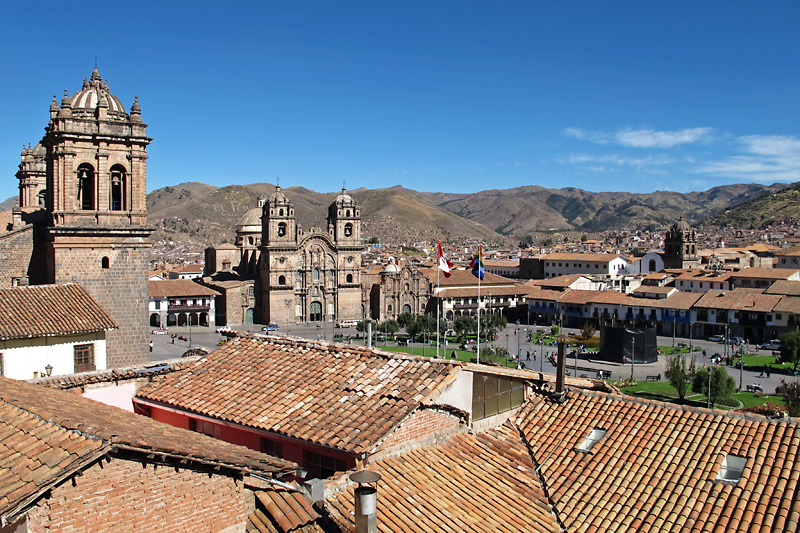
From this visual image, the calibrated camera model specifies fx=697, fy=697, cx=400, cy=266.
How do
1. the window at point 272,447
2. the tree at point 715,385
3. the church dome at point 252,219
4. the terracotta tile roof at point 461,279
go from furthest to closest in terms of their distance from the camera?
the church dome at point 252,219
the terracotta tile roof at point 461,279
the tree at point 715,385
the window at point 272,447

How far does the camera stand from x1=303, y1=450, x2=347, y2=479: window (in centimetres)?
834

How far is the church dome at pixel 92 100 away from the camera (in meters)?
20.1

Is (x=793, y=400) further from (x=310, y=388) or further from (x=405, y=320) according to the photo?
(x=405, y=320)

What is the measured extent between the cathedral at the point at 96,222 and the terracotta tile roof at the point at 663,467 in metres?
13.4

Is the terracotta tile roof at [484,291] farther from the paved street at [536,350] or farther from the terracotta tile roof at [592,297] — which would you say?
the paved street at [536,350]

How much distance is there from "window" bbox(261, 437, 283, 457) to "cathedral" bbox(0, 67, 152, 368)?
11750mm

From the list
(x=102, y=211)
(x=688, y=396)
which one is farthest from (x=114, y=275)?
(x=688, y=396)

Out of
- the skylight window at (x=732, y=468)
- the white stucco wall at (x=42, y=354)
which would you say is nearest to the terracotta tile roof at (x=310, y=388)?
the skylight window at (x=732, y=468)

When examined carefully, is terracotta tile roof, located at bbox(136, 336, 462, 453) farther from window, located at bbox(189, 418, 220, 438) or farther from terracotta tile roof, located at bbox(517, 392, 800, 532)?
terracotta tile roof, located at bbox(517, 392, 800, 532)

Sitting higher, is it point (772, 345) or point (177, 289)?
point (177, 289)

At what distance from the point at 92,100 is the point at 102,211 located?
11.3 ft

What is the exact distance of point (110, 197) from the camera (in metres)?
20.0

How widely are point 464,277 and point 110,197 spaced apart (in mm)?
50557

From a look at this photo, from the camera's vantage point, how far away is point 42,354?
15094 millimetres
